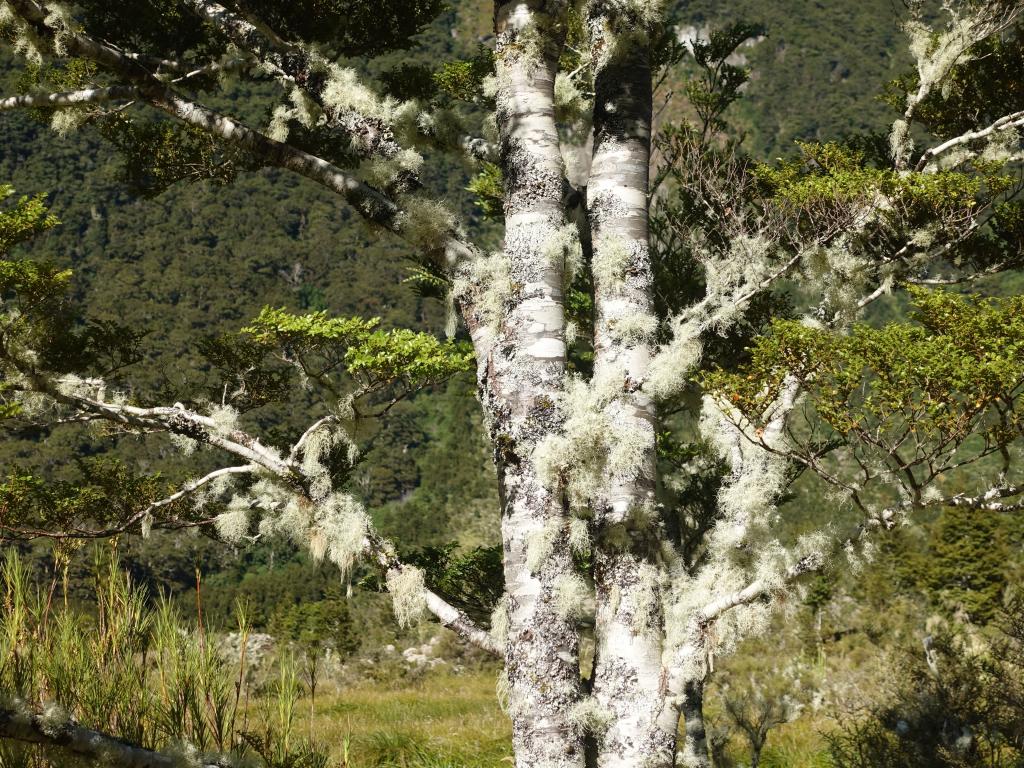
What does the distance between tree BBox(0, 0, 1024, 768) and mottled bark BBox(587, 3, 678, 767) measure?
0.01 metres

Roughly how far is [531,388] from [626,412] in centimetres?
41

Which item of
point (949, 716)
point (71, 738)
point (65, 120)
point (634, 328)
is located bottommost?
point (949, 716)

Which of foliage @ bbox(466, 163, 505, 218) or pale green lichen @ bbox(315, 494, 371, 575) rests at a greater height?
foliage @ bbox(466, 163, 505, 218)

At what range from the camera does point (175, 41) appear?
5.93 meters

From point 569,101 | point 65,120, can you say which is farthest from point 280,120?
point 569,101

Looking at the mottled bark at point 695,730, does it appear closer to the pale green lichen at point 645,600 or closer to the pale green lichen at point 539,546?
the pale green lichen at point 645,600

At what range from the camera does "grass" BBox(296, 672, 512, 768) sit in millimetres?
7570

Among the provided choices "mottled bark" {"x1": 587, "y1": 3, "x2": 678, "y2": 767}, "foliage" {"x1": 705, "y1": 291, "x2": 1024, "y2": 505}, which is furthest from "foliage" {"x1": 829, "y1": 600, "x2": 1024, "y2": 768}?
"mottled bark" {"x1": 587, "y1": 3, "x2": 678, "y2": 767}

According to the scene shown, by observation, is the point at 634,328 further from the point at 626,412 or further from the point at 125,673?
the point at 125,673

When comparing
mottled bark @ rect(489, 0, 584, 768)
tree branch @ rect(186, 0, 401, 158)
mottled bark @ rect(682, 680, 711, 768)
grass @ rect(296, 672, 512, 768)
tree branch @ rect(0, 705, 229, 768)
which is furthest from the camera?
grass @ rect(296, 672, 512, 768)

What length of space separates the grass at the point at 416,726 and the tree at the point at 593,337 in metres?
1.75

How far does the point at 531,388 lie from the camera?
10.4ft

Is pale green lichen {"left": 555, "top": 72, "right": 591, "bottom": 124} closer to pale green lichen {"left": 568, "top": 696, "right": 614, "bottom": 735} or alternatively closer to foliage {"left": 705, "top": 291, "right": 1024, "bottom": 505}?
foliage {"left": 705, "top": 291, "right": 1024, "bottom": 505}

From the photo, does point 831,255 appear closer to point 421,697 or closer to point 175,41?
point 175,41
